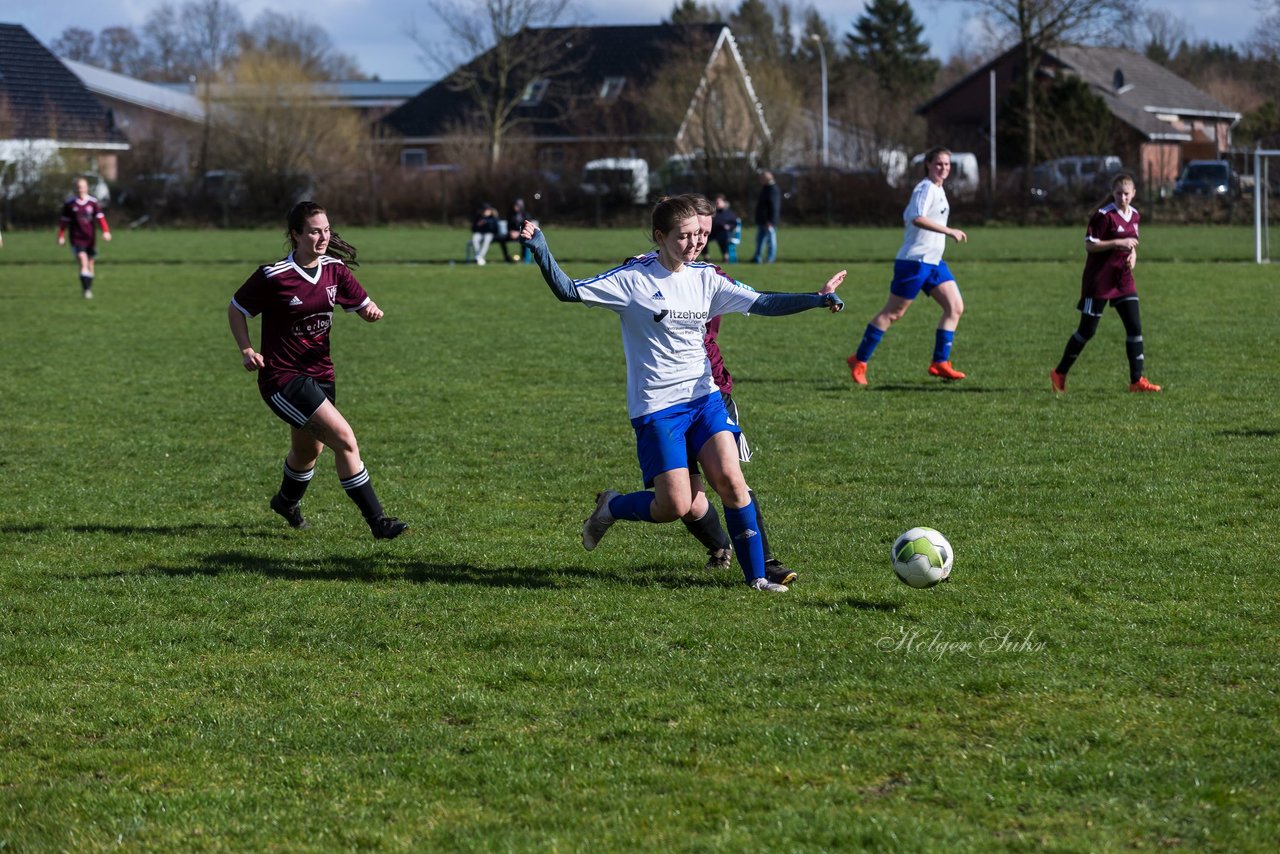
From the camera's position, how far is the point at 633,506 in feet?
22.0

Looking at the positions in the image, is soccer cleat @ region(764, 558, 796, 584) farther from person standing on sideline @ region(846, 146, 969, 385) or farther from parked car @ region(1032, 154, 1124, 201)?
parked car @ region(1032, 154, 1124, 201)

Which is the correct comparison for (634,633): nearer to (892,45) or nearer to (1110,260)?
(1110,260)

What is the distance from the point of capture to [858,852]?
3.79m

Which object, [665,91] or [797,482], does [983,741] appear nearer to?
[797,482]

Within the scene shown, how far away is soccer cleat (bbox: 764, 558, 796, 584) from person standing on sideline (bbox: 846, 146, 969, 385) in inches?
257

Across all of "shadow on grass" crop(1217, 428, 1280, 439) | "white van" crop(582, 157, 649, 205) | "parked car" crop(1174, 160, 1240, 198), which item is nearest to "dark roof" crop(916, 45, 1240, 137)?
"parked car" crop(1174, 160, 1240, 198)

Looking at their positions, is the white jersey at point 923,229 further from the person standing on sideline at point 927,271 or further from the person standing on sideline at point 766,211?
the person standing on sideline at point 766,211

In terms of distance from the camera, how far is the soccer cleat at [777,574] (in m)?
6.48

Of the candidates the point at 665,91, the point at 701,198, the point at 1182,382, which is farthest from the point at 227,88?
the point at 701,198

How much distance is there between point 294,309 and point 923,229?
6918 millimetres

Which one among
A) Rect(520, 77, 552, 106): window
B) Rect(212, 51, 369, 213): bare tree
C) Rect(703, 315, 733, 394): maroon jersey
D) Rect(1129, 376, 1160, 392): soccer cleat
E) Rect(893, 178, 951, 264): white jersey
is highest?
Rect(520, 77, 552, 106): window

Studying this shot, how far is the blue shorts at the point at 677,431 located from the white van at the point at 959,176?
1484 inches

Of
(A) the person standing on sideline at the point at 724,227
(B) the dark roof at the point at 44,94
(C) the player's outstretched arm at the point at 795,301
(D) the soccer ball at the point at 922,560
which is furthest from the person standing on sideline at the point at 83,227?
(B) the dark roof at the point at 44,94

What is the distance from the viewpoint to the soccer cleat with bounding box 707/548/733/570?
694 cm
